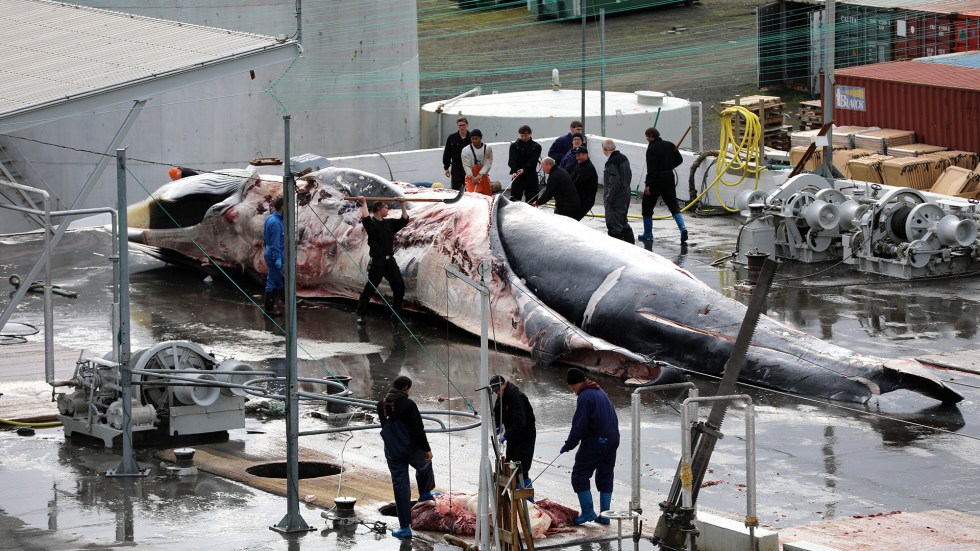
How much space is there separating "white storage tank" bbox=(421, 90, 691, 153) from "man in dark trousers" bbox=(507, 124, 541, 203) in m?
5.79

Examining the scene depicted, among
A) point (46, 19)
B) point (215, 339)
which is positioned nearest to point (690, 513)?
point (215, 339)

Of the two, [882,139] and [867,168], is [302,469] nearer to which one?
[867,168]

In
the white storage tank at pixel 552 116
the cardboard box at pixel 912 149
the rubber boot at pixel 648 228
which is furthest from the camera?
the white storage tank at pixel 552 116

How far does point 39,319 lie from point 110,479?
22.9ft

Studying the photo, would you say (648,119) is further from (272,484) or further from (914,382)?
(272,484)

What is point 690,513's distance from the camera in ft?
33.7

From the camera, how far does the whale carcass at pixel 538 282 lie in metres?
15.6

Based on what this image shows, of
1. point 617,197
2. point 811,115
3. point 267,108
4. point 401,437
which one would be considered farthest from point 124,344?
point 811,115

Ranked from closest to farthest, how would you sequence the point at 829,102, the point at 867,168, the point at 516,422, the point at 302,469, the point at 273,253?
the point at 516,422, the point at 302,469, the point at 273,253, the point at 829,102, the point at 867,168

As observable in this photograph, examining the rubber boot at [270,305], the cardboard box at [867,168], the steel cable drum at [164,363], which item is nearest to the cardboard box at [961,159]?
the cardboard box at [867,168]

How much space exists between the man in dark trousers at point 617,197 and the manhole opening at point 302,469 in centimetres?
972

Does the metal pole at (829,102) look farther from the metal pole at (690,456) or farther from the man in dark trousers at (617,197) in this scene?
the metal pole at (690,456)

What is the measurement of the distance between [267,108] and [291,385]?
687 inches

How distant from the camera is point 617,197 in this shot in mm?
22469
